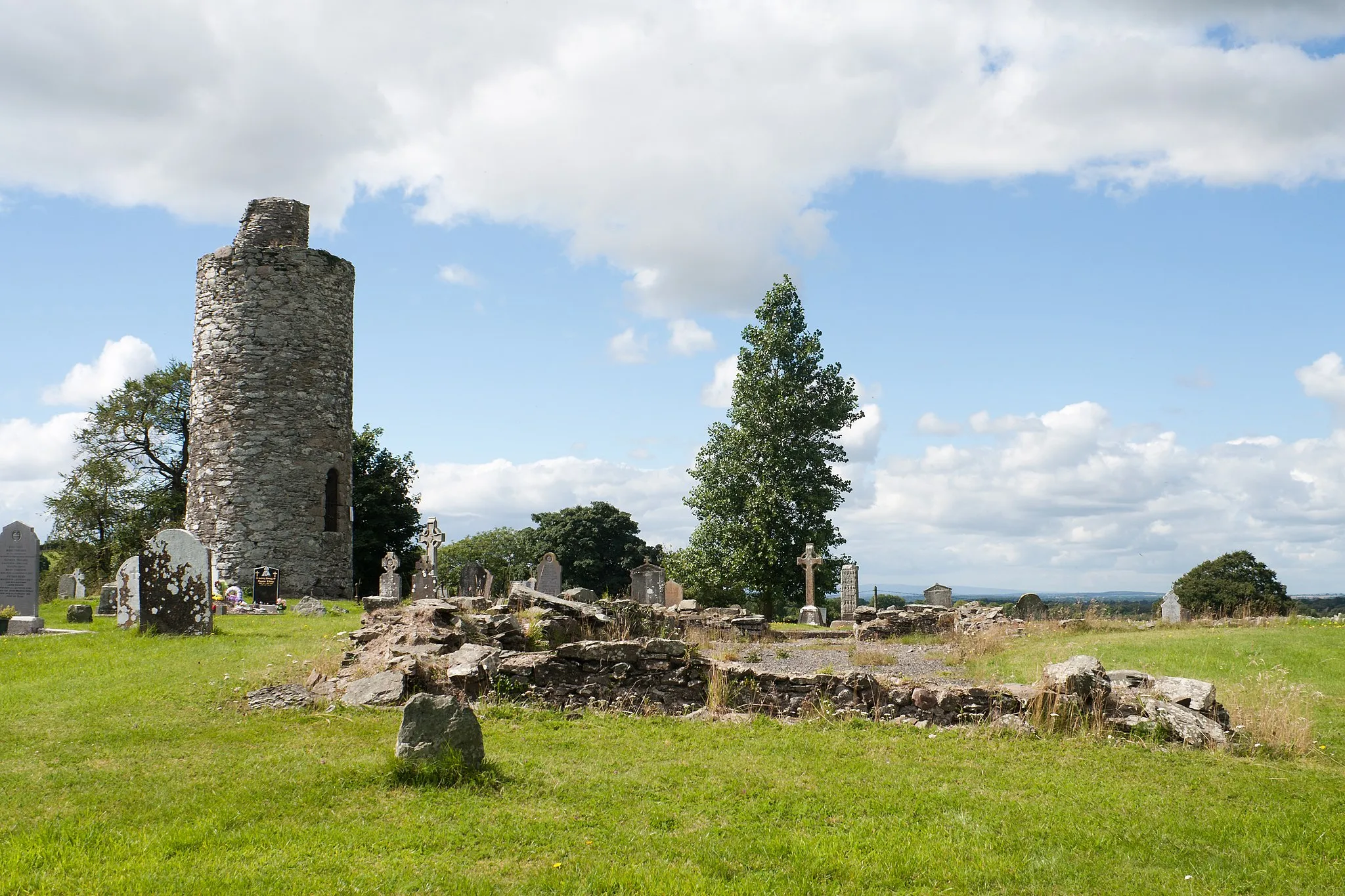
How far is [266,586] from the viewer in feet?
86.4

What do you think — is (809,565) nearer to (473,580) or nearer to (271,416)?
(473,580)

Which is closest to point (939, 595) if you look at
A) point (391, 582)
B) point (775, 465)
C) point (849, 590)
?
point (849, 590)

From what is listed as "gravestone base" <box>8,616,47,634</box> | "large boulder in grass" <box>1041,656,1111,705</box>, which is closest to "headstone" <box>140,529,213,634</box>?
"gravestone base" <box>8,616,47,634</box>

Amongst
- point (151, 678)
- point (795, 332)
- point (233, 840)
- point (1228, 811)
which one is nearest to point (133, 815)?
point (233, 840)

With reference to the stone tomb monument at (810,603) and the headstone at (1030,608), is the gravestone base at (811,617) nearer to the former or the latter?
the stone tomb monument at (810,603)

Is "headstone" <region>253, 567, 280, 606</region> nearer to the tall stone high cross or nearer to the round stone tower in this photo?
the round stone tower

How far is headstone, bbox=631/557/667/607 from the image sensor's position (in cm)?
2705

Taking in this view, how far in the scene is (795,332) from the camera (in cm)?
3812

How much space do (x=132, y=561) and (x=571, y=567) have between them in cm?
3658

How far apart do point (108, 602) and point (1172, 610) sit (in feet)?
91.2

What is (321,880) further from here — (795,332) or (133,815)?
(795,332)

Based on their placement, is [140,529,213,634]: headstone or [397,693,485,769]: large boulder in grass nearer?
[397,693,485,769]: large boulder in grass

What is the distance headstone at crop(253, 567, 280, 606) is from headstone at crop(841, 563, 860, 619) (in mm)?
16175

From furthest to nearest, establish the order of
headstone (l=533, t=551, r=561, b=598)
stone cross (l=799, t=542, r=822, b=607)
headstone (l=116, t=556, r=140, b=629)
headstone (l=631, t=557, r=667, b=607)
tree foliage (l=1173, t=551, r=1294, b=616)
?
tree foliage (l=1173, t=551, r=1294, b=616) < stone cross (l=799, t=542, r=822, b=607) < headstone (l=631, t=557, r=667, b=607) < headstone (l=533, t=551, r=561, b=598) < headstone (l=116, t=556, r=140, b=629)
